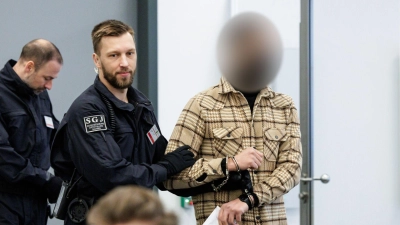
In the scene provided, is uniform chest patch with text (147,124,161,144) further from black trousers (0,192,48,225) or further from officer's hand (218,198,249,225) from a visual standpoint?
black trousers (0,192,48,225)

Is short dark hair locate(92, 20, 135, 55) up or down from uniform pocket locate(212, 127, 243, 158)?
up

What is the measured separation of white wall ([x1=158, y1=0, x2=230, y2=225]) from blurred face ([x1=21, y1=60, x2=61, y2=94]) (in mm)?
1075

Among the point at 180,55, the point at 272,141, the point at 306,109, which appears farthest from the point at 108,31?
the point at 180,55

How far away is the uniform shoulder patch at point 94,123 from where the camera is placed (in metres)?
2.43

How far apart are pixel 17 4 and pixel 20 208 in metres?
1.45

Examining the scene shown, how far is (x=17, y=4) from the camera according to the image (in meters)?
4.20

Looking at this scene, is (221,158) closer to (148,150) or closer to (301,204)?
(148,150)

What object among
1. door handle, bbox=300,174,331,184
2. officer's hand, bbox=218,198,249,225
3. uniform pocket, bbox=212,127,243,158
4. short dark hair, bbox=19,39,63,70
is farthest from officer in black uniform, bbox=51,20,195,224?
door handle, bbox=300,174,331,184

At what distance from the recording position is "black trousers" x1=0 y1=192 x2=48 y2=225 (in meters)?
3.28

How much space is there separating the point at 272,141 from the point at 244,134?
0.11 m

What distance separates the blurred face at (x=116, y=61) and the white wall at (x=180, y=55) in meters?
1.83

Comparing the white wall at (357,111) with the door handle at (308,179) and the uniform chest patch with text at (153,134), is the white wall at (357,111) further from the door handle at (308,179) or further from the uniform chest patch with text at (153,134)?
the uniform chest patch with text at (153,134)

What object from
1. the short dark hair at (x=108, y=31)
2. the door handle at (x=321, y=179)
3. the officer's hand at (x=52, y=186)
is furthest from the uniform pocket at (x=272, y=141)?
the officer's hand at (x=52, y=186)

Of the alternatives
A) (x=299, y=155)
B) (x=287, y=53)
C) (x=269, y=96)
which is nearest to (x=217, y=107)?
(x=269, y=96)
